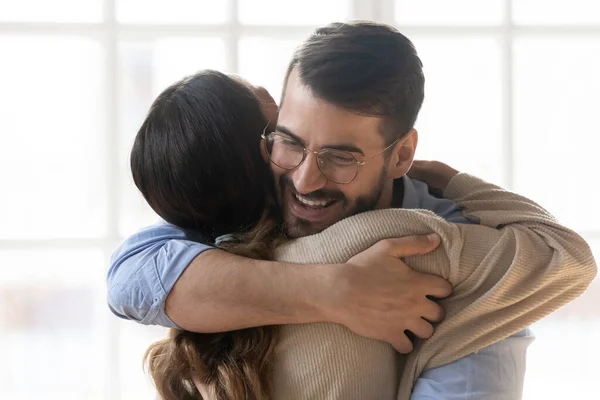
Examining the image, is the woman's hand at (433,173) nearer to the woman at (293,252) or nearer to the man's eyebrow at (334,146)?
the woman at (293,252)

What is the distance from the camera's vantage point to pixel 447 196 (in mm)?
1644

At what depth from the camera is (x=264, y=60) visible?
257 cm

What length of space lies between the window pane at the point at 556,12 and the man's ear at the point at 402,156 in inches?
47.8

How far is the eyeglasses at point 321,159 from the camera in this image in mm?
1488

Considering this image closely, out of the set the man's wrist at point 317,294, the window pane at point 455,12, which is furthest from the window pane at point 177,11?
the man's wrist at point 317,294

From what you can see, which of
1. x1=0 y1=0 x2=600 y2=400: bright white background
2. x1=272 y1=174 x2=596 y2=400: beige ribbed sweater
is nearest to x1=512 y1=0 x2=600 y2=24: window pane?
x1=0 y1=0 x2=600 y2=400: bright white background

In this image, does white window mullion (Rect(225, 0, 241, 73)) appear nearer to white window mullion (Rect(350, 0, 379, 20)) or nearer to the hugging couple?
white window mullion (Rect(350, 0, 379, 20))

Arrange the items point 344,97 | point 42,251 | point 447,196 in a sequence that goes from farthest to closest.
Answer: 1. point 42,251
2. point 447,196
3. point 344,97

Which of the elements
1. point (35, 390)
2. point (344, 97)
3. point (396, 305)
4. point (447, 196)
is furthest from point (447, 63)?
point (35, 390)

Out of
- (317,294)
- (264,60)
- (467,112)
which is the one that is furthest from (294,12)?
(317,294)

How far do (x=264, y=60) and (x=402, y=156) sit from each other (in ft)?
3.47

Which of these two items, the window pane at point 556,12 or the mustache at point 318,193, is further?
the window pane at point 556,12

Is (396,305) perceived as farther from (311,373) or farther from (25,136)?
(25,136)

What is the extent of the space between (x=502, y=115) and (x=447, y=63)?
9.4 inches
